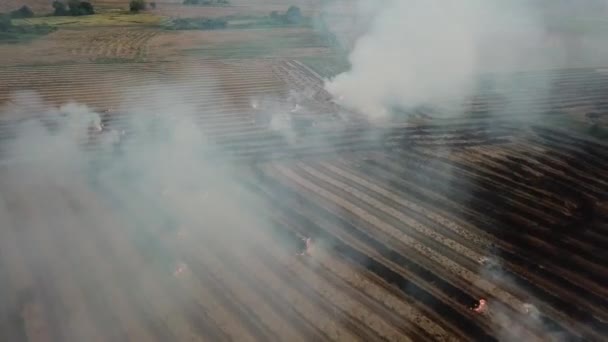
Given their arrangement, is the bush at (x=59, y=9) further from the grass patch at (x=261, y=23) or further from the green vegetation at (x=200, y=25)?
the grass patch at (x=261, y=23)

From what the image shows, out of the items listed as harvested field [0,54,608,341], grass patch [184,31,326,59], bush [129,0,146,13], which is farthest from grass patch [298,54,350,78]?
bush [129,0,146,13]

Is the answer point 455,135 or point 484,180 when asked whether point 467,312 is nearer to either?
point 484,180

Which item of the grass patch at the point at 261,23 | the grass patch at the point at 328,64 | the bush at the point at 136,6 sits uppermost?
the bush at the point at 136,6

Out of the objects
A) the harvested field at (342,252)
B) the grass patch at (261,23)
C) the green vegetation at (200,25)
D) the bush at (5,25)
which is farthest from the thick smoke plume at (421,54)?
the bush at (5,25)

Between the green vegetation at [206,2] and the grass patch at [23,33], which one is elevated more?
the green vegetation at [206,2]

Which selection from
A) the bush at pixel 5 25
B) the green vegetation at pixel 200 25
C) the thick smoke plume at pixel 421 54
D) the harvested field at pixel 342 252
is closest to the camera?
the harvested field at pixel 342 252

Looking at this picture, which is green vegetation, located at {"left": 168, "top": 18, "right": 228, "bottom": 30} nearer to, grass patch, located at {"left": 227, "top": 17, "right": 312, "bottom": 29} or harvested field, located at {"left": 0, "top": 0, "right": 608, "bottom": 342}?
grass patch, located at {"left": 227, "top": 17, "right": 312, "bottom": 29}

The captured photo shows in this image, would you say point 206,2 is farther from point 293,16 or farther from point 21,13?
point 21,13

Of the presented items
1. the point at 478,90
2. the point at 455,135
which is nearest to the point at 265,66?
the point at 478,90
